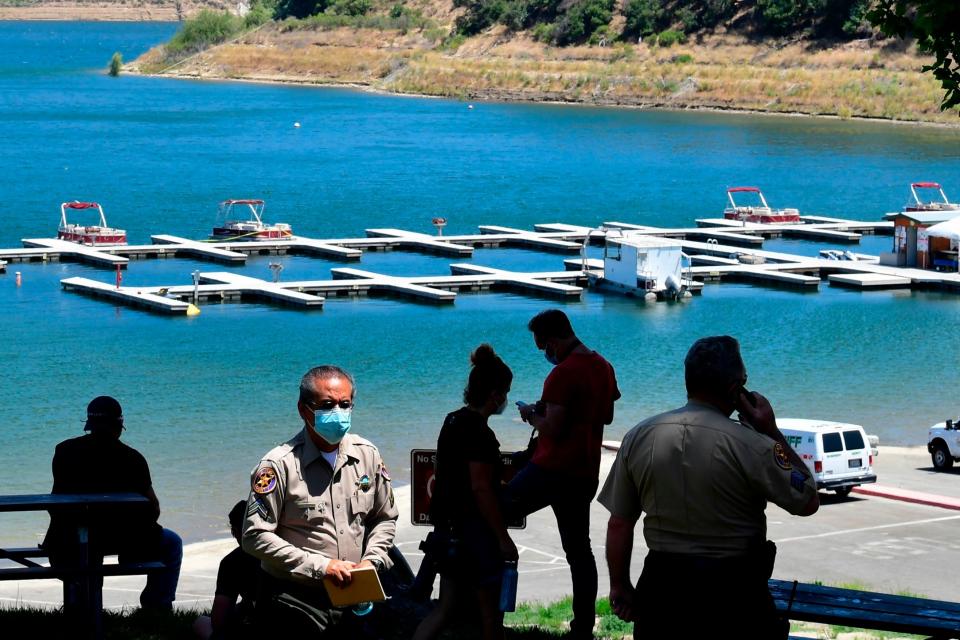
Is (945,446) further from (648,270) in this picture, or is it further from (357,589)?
(648,270)

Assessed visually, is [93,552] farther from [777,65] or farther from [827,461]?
[777,65]

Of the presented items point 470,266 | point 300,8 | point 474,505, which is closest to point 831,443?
point 474,505

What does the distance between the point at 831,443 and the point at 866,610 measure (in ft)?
42.3

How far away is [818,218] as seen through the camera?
64.7 meters

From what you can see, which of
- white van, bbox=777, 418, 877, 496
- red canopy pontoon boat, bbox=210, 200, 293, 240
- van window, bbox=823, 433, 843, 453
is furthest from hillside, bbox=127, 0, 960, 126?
van window, bbox=823, 433, 843, 453

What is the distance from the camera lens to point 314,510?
20.0 feet

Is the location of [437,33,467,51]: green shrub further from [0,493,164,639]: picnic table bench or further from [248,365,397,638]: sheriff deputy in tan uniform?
[248,365,397,638]: sheriff deputy in tan uniform

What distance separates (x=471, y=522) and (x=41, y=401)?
85.8 feet

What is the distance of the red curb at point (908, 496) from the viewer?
757 inches

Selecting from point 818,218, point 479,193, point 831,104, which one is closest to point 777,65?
point 831,104

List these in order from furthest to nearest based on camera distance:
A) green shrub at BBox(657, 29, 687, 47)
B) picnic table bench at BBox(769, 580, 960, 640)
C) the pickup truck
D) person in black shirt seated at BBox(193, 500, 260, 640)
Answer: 1. green shrub at BBox(657, 29, 687, 47)
2. the pickup truck
3. person in black shirt seated at BBox(193, 500, 260, 640)
4. picnic table bench at BBox(769, 580, 960, 640)

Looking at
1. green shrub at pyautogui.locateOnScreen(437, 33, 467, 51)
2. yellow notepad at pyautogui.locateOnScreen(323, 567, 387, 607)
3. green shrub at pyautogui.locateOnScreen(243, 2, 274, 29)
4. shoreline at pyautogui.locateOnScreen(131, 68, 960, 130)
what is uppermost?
green shrub at pyautogui.locateOnScreen(243, 2, 274, 29)

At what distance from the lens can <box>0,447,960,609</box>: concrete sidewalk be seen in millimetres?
13875

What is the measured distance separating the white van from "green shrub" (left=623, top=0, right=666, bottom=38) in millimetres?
122769
